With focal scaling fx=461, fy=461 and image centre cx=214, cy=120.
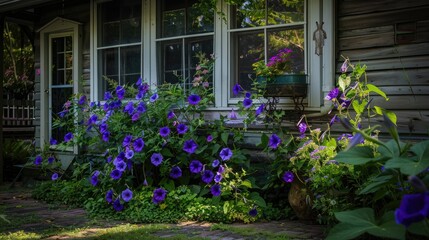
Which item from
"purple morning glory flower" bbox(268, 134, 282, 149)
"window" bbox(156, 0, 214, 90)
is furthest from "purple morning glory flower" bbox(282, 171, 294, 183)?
"window" bbox(156, 0, 214, 90)

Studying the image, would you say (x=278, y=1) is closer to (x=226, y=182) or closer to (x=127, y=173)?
(x=226, y=182)

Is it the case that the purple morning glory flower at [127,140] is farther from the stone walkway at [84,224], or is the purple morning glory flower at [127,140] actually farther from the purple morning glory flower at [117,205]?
the stone walkway at [84,224]

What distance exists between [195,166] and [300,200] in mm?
1106

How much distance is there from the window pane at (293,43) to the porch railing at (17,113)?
666 cm

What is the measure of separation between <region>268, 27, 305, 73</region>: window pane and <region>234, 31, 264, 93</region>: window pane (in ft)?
0.53

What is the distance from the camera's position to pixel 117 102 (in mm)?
5418

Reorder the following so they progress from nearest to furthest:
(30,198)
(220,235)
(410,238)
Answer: (410,238)
(220,235)
(30,198)

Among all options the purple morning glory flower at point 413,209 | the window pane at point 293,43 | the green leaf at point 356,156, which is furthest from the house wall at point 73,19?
the purple morning glory flower at point 413,209

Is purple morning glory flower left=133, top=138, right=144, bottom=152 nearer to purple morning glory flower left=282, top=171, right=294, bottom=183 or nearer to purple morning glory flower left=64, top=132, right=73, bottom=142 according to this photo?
purple morning glory flower left=64, top=132, right=73, bottom=142

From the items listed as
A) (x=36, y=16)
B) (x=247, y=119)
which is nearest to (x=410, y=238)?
(x=247, y=119)

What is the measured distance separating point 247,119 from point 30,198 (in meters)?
3.08

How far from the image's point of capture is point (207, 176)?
455 centimetres

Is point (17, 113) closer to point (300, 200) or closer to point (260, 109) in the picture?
point (260, 109)

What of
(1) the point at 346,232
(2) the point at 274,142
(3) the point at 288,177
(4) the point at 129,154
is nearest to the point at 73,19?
(4) the point at 129,154
